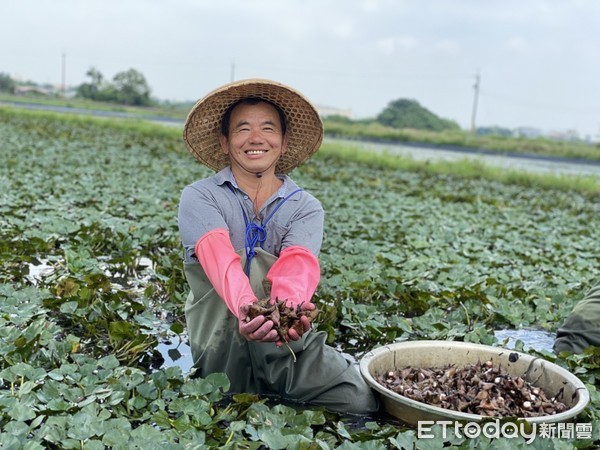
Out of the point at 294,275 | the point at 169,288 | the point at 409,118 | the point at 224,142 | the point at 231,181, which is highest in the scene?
the point at 409,118

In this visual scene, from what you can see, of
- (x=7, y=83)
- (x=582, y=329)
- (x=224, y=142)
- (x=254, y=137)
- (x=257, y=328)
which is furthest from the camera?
(x=7, y=83)

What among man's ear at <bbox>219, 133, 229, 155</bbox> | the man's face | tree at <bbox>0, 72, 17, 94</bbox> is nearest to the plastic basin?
the man's face

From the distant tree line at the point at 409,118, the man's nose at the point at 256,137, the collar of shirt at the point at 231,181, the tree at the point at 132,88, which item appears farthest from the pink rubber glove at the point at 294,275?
the tree at the point at 132,88

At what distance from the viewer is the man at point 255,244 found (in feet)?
7.48

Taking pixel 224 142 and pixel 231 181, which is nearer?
pixel 231 181

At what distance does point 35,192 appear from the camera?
19.6ft

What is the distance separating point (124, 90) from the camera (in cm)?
4522

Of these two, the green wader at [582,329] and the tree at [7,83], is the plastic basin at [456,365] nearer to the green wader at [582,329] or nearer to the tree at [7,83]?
the green wader at [582,329]

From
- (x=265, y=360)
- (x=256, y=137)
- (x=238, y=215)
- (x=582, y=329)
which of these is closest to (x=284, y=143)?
(x=256, y=137)

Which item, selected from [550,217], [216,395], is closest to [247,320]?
[216,395]

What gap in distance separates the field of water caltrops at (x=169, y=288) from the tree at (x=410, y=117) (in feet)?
103

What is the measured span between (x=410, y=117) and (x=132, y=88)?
18.2 meters

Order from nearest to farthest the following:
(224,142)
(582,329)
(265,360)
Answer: (265,360), (224,142), (582,329)

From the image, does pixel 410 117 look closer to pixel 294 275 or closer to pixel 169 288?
pixel 169 288
